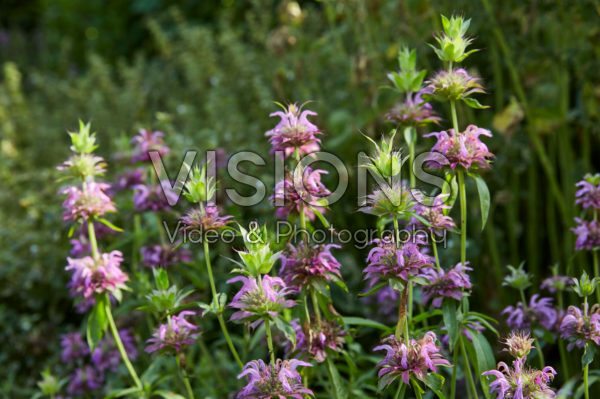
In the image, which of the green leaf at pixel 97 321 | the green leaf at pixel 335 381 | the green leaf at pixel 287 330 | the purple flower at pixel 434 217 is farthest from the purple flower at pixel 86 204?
the purple flower at pixel 434 217

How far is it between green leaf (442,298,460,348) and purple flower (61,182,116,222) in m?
0.96

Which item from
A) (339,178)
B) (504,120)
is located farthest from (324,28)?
(504,120)

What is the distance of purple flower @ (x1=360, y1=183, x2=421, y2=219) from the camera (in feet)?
4.26

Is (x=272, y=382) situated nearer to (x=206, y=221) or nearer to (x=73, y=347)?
(x=206, y=221)

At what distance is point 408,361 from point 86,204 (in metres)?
0.99

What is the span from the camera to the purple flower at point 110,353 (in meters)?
2.16

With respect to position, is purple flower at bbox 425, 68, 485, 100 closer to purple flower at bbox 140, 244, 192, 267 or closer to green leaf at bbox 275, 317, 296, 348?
green leaf at bbox 275, 317, 296, 348

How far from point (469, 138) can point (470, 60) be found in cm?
190

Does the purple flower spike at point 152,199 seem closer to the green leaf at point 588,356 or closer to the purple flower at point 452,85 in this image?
the purple flower at point 452,85

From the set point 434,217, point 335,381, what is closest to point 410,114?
point 434,217

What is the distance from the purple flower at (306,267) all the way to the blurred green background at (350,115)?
79 centimetres

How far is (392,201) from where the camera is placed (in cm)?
129

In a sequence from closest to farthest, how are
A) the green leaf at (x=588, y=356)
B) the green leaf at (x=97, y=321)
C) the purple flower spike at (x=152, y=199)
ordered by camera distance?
the green leaf at (x=588, y=356) → the green leaf at (x=97, y=321) → the purple flower spike at (x=152, y=199)

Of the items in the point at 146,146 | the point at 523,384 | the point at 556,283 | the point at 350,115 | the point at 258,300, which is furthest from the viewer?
the point at 350,115
